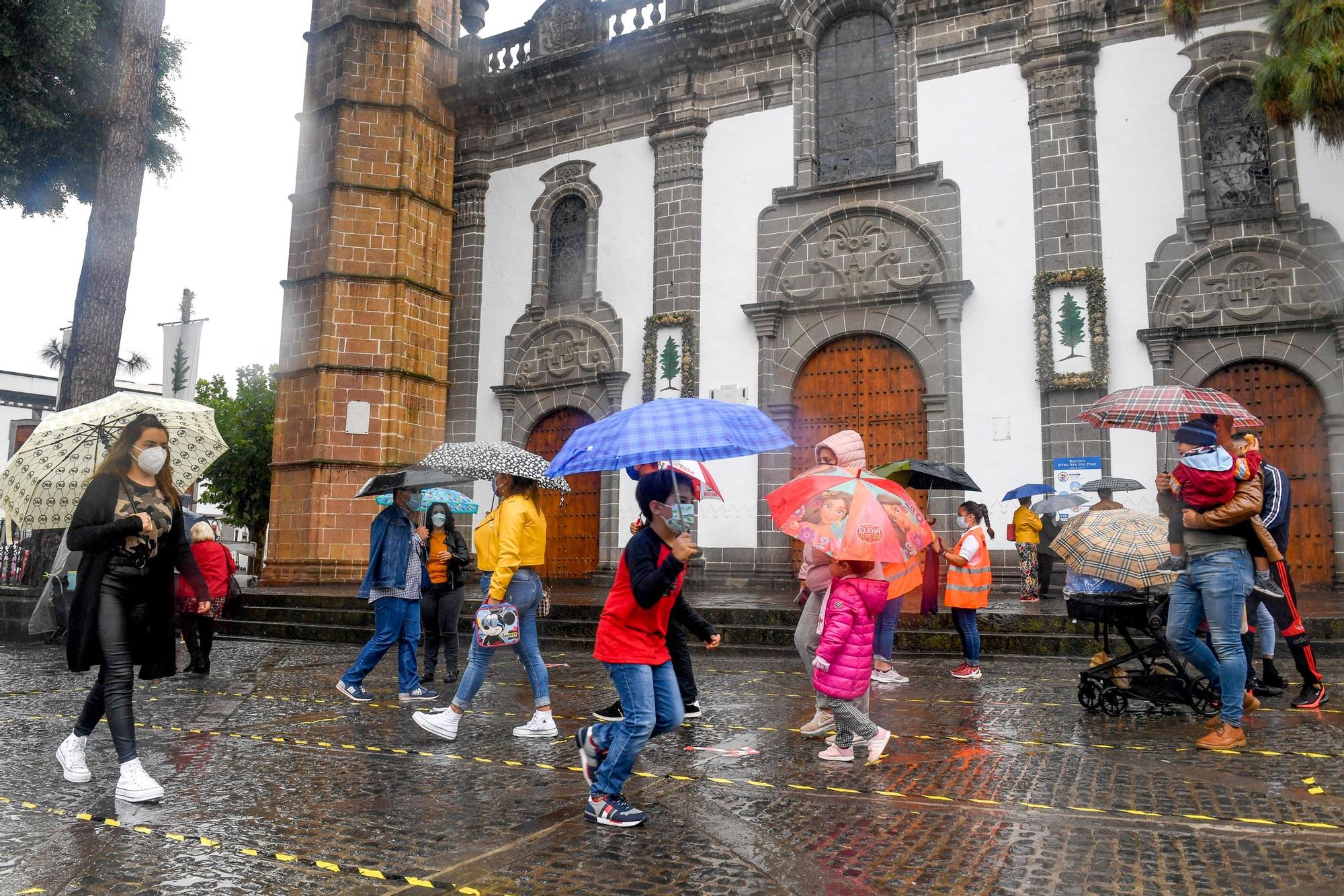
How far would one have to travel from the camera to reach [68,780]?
16.5 feet

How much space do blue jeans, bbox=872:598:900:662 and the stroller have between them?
1.44 m

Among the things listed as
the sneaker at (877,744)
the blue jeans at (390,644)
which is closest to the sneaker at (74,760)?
the blue jeans at (390,644)

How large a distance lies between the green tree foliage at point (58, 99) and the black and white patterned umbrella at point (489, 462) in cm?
1113

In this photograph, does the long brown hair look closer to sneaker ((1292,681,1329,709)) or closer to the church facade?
sneaker ((1292,681,1329,709))

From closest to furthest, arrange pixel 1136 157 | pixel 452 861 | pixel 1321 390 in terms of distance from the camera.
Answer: pixel 452 861, pixel 1321 390, pixel 1136 157

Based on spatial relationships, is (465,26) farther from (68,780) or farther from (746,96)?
(68,780)

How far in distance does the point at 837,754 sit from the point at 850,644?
66 cm

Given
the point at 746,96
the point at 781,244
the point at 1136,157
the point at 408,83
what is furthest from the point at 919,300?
the point at 408,83

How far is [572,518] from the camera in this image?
18.6 m

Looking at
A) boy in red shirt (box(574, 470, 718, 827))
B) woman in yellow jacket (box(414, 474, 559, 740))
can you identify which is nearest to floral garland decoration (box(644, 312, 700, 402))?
woman in yellow jacket (box(414, 474, 559, 740))

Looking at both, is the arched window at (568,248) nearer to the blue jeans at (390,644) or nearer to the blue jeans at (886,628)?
the blue jeans at (390,644)

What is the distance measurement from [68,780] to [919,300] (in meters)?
13.5

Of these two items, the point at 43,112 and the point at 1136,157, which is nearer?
the point at 1136,157

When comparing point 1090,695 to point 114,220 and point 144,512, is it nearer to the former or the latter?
point 144,512
